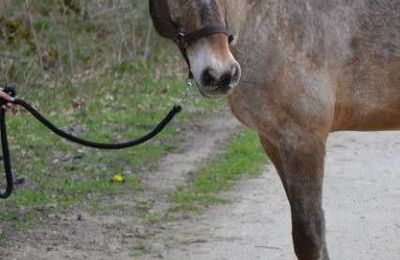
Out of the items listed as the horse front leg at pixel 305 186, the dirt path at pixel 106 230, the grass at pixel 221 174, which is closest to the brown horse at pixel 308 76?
the horse front leg at pixel 305 186

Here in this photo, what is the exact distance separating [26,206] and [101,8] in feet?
17.3

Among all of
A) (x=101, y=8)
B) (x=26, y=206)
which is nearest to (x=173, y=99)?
(x=101, y=8)

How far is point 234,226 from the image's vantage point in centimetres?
781

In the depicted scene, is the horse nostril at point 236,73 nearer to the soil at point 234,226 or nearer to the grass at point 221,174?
the soil at point 234,226

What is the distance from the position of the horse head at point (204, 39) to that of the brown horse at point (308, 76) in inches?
4.3

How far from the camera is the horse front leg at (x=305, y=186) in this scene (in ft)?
19.2

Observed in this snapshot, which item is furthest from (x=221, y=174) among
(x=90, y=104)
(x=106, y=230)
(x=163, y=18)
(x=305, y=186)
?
(x=163, y=18)

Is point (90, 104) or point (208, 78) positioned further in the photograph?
point (90, 104)

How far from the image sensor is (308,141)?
5852 mm

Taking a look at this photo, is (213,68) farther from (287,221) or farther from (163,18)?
(287,221)

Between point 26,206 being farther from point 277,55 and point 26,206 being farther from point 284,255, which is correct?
point 277,55

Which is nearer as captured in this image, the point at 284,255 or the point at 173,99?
the point at 284,255

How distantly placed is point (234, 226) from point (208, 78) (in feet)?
8.73

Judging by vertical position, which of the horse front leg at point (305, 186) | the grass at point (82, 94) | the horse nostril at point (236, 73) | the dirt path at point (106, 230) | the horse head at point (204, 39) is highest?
the horse head at point (204, 39)
